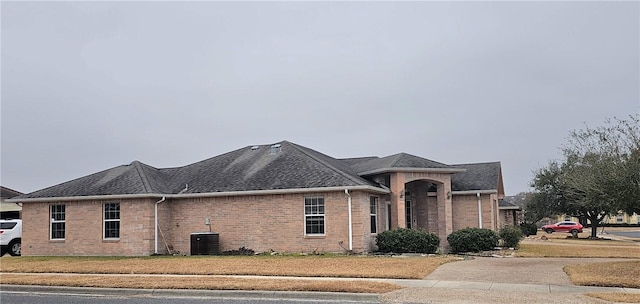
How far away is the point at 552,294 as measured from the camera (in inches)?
513

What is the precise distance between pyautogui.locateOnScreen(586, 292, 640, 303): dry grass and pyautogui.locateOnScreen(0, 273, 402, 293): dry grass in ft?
13.6

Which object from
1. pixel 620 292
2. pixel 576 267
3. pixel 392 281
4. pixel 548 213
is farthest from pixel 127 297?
pixel 548 213

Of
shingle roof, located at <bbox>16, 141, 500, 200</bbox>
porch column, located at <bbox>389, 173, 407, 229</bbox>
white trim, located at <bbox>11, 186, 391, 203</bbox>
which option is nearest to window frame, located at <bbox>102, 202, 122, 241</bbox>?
white trim, located at <bbox>11, 186, 391, 203</bbox>

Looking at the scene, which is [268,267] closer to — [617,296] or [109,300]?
[109,300]

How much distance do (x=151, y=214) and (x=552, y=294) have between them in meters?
17.8

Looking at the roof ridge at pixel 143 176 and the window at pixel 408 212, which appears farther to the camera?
the window at pixel 408 212

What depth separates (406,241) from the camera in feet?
81.0

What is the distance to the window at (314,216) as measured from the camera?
2491 centimetres

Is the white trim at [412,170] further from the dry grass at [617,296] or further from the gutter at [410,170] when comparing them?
the dry grass at [617,296]

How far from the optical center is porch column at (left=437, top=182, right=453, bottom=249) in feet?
91.9

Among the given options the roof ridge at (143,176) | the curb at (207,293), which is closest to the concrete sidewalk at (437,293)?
the curb at (207,293)

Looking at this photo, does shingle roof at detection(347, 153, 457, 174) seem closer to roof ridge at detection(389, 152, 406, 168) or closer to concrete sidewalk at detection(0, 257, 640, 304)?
roof ridge at detection(389, 152, 406, 168)

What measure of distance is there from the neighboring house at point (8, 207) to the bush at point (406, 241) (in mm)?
27612

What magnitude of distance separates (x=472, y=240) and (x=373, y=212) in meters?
4.28
